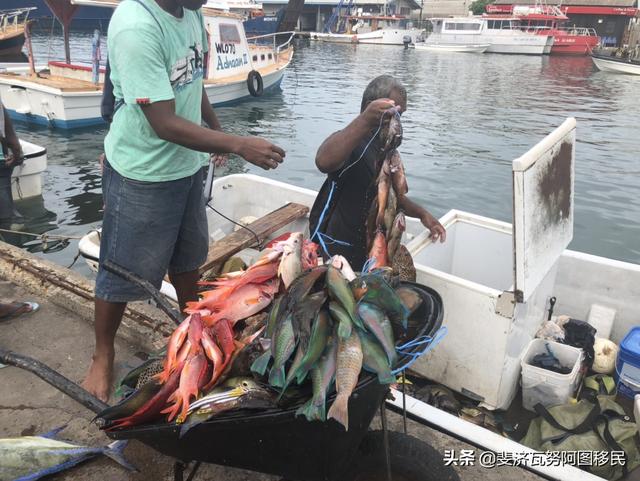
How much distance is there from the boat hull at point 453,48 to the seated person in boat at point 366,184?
48.4m

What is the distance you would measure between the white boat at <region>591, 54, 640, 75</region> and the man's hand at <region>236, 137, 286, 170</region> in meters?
37.7

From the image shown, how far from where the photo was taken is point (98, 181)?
11.6 meters

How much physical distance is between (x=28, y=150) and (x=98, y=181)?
8.49 ft

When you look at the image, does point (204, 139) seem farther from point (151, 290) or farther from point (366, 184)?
point (366, 184)

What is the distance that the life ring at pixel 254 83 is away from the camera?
64.1ft

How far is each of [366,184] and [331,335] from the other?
1.74 meters

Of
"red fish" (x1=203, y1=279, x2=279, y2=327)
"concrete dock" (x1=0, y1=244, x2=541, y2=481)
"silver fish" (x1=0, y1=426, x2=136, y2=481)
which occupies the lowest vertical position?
"concrete dock" (x1=0, y1=244, x2=541, y2=481)

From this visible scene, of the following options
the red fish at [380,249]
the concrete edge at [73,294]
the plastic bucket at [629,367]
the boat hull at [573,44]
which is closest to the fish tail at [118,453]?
the concrete edge at [73,294]

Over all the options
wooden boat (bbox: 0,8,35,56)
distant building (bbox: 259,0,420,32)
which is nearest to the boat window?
wooden boat (bbox: 0,8,35,56)

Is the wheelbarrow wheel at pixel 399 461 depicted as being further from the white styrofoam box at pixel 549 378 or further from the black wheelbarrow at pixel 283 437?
the white styrofoam box at pixel 549 378

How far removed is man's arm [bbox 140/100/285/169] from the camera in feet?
7.30

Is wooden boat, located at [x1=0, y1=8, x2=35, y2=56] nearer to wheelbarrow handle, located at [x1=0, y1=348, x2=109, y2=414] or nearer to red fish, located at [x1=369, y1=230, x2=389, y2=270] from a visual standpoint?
red fish, located at [x1=369, y1=230, x2=389, y2=270]

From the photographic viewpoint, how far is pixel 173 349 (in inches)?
71.7

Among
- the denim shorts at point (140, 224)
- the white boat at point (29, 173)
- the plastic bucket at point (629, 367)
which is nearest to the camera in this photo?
the denim shorts at point (140, 224)
